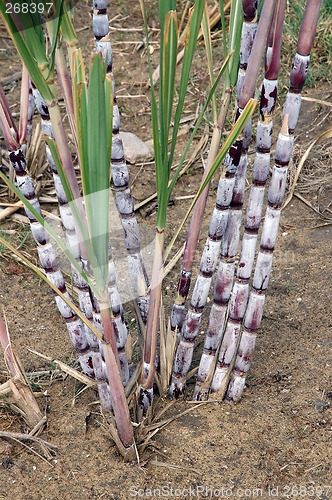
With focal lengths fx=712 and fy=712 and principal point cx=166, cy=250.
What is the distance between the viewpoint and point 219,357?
1476 mm

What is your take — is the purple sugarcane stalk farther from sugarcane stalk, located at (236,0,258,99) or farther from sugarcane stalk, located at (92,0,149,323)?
sugarcane stalk, located at (92,0,149,323)

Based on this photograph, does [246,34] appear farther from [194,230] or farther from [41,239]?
[41,239]

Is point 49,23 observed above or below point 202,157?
above

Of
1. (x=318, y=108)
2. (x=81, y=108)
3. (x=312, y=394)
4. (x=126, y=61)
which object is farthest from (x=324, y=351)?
(x=126, y=61)

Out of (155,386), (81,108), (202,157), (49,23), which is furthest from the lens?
(202,157)

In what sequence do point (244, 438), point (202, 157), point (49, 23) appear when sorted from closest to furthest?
point (49, 23) → point (244, 438) → point (202, 157)

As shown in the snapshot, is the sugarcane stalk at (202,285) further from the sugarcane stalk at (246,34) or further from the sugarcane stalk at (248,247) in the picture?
the sugarcane stalk at (246,34)

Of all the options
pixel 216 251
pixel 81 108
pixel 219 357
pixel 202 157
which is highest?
pixel 81 108

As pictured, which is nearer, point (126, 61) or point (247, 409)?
point (247, 409)

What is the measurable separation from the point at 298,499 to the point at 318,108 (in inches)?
64.7

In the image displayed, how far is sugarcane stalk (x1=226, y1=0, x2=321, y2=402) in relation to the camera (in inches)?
43.5

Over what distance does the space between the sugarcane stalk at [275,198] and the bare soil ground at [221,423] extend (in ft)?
0.35

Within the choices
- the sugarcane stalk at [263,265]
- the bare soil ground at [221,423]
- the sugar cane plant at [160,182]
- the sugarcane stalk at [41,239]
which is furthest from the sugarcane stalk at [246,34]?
the bare soil ground at [221,423]

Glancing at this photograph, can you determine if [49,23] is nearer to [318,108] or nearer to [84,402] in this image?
[84,402]
